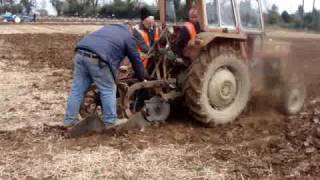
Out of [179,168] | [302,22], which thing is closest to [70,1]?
[302,22]

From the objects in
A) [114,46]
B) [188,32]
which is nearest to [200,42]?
[188,32]

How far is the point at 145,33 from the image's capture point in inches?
295

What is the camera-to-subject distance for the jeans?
6734 mm

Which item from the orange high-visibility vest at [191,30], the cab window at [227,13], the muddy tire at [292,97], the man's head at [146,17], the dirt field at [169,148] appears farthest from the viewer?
the muddy tire at [292,97]

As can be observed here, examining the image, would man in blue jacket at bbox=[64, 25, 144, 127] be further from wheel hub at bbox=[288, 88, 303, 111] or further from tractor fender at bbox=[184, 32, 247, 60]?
wheel hub at bbox=[288, 88, 303, 111]

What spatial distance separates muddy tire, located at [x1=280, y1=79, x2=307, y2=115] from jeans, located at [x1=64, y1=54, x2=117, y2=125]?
10.0 feet

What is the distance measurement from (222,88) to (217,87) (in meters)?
0.15

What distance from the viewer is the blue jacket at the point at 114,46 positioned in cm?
671

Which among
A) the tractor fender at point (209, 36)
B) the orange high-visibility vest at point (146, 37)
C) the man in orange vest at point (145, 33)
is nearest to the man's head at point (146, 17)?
the man in orange vest at point (145, 33)

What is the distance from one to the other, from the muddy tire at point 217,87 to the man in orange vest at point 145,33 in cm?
69

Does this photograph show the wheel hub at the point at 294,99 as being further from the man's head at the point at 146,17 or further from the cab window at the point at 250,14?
the man's head at the point at 146,17

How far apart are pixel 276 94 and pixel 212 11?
191 cm

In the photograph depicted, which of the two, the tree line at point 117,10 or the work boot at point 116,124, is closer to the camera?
the work boot at point 116,124

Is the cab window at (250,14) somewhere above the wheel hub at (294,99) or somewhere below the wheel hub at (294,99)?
above
